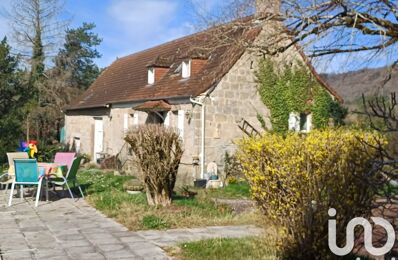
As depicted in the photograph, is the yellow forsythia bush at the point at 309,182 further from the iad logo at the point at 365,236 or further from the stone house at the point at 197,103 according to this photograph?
the stone house at the point at 197,103

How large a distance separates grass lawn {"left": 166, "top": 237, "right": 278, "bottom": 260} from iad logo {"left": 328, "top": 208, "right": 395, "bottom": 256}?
0.76m

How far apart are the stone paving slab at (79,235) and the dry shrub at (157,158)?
1.21 m

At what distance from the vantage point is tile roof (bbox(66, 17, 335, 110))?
15.9 m

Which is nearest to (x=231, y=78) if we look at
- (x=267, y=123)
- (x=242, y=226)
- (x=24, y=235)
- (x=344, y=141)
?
(x=267, y=123)

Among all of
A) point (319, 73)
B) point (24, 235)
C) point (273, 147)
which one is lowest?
point (24, 235)

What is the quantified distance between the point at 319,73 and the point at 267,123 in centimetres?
1180

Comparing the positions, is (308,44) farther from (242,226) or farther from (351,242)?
(242,226)

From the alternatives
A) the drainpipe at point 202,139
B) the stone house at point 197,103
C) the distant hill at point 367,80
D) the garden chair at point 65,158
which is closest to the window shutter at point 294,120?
the stone house at point 197,103

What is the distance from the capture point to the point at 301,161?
4926 millimetres

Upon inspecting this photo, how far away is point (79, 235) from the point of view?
720 centimetres

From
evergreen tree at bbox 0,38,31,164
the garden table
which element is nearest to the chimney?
the garden table

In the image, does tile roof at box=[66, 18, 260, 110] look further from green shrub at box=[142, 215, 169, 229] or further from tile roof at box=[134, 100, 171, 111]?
green shrub at box=[142, 215, 169, 229]

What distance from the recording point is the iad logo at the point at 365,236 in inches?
195

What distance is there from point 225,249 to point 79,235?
7.70ft
